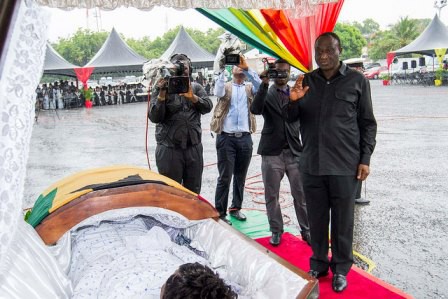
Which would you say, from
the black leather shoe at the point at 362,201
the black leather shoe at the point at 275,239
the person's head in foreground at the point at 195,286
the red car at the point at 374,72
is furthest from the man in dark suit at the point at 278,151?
the red car at the point at 374,72

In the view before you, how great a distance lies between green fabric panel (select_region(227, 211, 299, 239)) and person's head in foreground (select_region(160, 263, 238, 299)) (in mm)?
2577

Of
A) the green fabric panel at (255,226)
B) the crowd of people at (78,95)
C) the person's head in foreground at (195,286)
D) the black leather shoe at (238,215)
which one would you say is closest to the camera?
the person's head in foreground at (195,286)

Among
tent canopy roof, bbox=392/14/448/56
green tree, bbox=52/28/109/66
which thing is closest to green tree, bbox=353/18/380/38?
green tree, bbox=52/28/109/66

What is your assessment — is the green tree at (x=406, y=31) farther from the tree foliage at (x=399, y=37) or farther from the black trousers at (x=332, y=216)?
the black trousers at (x=332, y=216)

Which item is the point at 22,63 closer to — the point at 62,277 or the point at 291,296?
the point at 62,277

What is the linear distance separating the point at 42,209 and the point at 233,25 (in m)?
2.10

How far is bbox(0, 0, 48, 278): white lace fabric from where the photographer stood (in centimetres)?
137

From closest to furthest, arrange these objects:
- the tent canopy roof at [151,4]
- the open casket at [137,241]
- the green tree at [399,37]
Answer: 1. the open casket at [137,241]
2. the tent canopy roof at [151,4]
3. the green tree at [399,37]

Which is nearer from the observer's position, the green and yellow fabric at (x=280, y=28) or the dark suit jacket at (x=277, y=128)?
the green and yellow fabric at (x=280, y=28)

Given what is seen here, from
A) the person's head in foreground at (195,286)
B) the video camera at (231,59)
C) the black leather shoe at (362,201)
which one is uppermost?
the video camera at (231,59)

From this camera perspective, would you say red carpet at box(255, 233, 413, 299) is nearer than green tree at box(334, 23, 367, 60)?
Yes

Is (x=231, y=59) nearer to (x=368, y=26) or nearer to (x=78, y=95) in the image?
(x=78, y=95)

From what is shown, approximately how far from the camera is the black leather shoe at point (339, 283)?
313 centimetres

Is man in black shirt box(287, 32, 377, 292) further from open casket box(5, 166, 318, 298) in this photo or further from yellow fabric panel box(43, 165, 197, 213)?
yellow fabric panel box(43, 165, 197, 213)
